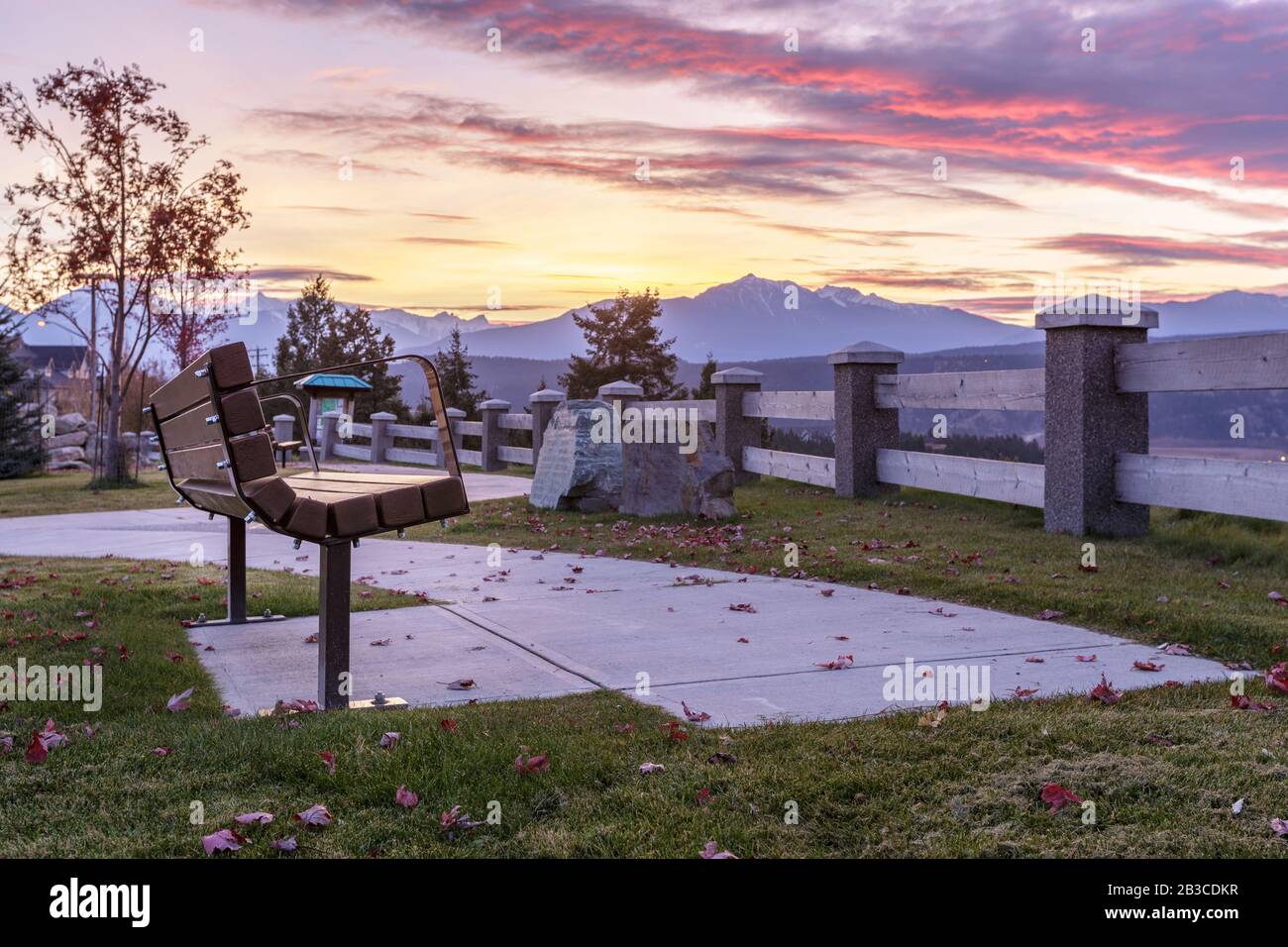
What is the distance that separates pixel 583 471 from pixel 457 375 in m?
32.3

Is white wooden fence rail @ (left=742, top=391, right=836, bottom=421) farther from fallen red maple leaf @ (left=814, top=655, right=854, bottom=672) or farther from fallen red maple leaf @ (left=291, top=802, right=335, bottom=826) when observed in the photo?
fallen red maple leaf @ (left=291, top=802, right=335, bottom=826)

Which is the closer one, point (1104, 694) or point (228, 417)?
point (228, 417)

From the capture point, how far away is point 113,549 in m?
9.17

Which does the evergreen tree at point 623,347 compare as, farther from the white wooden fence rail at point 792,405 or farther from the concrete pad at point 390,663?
the concrete pad at point 390,663

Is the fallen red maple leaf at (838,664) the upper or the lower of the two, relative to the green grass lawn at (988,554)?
lower

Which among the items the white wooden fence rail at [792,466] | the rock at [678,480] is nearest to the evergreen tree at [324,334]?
the white wooden fence rail at [792,466]

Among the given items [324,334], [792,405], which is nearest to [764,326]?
[324,334]

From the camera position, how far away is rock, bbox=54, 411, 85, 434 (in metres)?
25.4

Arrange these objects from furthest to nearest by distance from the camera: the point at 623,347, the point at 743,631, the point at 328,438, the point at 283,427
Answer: the point at 623,347 → the point at 283,427 → the point at 328,438 → the point at 743,631

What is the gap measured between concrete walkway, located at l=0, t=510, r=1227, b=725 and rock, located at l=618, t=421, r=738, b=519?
8.39 feet

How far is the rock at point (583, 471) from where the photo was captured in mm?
11031

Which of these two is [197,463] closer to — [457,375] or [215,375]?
[215,375]

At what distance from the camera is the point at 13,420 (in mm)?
21609

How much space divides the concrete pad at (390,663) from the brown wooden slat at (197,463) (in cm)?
84
